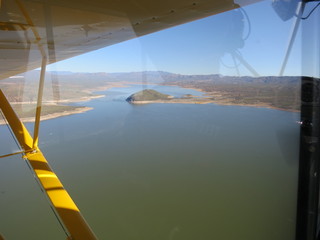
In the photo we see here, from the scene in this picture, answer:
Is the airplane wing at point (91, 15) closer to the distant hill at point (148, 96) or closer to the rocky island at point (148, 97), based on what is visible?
the rocky island at point (148, 97)

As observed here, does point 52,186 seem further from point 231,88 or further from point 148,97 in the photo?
point 148,97

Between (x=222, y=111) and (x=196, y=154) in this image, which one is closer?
(x=222, y=111)

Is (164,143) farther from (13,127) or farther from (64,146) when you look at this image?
(13,127)

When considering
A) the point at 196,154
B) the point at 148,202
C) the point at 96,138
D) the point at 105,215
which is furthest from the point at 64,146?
the point at 196,154

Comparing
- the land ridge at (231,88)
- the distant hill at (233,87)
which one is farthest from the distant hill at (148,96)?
the distant hill at (233,87)

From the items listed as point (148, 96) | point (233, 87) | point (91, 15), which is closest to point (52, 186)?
point (91, 15)

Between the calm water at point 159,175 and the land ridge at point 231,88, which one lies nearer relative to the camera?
the land ridge at point 231,88

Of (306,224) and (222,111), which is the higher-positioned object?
(222,111)
